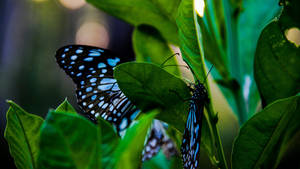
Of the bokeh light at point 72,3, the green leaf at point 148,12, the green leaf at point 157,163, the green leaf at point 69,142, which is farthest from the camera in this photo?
the bokeh light at point 72,3

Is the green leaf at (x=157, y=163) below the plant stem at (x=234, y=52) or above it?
below

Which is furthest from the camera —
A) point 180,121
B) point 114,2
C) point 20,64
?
point 20,64

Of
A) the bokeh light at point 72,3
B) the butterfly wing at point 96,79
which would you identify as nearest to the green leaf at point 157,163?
the butterfly wing at point 96,79

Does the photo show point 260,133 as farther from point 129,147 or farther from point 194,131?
point 129,147

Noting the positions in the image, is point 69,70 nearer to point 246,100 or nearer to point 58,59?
point 58,59

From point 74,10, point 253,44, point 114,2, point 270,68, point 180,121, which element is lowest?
point 180,121

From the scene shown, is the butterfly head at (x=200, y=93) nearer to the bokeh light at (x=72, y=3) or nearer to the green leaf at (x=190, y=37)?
the green leaf at (x=190, y=37)

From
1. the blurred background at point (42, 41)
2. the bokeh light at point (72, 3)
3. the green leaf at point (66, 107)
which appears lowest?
the green leaf at point (66, 107)

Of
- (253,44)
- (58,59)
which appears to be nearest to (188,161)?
(253,44)

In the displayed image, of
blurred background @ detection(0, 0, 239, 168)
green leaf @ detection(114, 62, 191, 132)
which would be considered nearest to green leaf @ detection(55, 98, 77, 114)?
green leaf @ detection(114, 62, 191, 132)
